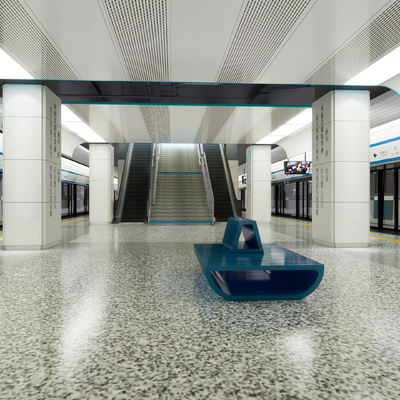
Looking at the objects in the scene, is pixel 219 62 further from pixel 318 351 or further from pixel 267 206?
pixel 267 206

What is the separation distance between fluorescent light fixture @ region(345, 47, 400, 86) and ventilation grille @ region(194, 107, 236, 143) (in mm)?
3714

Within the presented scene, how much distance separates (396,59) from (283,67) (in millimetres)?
2012

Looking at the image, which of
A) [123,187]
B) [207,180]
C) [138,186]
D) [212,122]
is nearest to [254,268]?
[212,122]

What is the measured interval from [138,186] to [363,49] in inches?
543

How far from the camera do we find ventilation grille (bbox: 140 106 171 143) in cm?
998

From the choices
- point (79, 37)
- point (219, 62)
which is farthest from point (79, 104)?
point (219, 62)

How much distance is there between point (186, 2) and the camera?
14.4ft

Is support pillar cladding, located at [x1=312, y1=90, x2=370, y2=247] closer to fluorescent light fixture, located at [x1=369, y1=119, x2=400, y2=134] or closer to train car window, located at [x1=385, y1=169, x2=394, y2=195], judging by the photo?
fluorescent light fixture, located at [x1=369, y1=119, x2=400, y2=134]

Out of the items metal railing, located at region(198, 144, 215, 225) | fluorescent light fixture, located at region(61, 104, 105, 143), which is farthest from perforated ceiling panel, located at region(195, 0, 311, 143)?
metal railing, located at region(198, 144, 215, 225)

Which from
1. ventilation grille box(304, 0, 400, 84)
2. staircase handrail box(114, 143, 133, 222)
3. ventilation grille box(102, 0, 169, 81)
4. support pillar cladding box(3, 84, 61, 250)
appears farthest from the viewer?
staircase handrail box(114, 143, 133, 222)

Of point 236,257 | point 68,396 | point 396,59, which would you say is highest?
point 396,59

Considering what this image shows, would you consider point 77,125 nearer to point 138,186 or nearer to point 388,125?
point 138,186

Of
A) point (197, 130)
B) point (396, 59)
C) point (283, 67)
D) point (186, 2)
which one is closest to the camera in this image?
point (186, 2)

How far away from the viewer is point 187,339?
2635 millimetres
